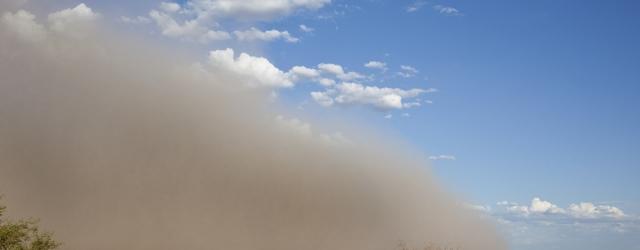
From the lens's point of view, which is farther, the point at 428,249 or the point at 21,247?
the point at 428,249

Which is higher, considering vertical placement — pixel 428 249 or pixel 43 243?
pixel 428 249

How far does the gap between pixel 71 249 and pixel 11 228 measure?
A: 158674 millimetres

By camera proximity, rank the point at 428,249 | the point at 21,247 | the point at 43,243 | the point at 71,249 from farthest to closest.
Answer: the point at 71,249, the point at 428,249, the point at 43,243, the point at 21,247

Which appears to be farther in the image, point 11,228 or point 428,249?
point 428,249

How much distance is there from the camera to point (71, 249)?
197m

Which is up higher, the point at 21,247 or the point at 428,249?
the point at 428,249

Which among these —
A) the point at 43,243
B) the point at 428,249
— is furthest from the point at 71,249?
the point at 43,243

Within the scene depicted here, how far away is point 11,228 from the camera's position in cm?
5344

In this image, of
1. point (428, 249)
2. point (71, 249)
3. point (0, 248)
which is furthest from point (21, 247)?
point (71, 249)

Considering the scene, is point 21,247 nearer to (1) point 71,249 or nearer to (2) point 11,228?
(2) point 11,228

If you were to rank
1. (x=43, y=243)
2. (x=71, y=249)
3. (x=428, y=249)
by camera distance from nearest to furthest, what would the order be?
1. (x=43, y=243)
2. (x=428, y=249)
3. (x=71, y=249)

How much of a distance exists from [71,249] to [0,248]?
158800 mm

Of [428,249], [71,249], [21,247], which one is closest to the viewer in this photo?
[21,247]

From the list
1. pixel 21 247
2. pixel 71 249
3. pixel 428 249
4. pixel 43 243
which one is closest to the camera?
pixel 21 247
